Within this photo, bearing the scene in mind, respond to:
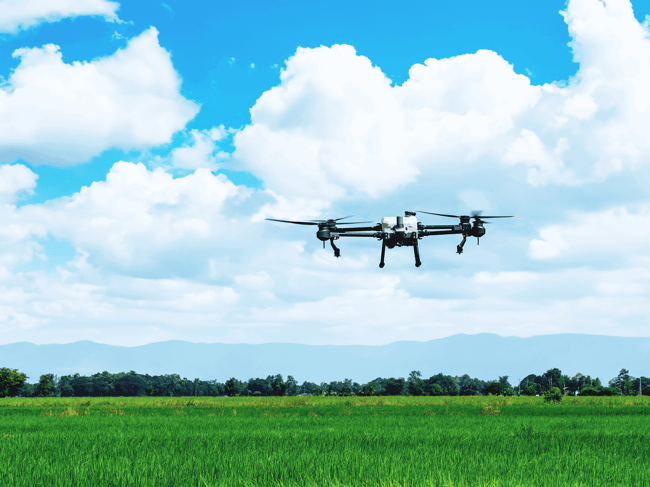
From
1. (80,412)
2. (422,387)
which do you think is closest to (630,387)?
(422,387)

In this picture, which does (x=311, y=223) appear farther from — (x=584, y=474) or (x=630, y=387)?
(x=630, y=387)

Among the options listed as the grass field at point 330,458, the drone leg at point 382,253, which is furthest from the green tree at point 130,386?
the drone leg at point 382,253

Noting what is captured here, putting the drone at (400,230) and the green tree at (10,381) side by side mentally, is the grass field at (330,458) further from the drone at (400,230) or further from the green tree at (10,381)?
the green tree at (10,381)

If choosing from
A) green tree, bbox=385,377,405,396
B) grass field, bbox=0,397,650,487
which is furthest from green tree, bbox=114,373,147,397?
grass field, bbox=0,397,650,487

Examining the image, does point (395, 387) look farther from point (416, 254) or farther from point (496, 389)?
point (416, 254)

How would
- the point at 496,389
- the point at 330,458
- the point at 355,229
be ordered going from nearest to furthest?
1. the point at 330,458
2. the point at 355,229
3. the point at 496,389

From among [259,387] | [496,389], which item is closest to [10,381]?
[259,387]
